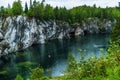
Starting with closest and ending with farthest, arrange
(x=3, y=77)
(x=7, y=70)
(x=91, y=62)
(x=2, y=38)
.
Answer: (x=91, y=62), (x=3, y=77), (x=7, y=70), (x=2, y=38)

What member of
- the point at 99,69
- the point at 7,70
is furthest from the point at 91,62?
the point at 7,70

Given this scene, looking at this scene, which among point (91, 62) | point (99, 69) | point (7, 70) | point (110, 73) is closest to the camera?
point (110, 73)

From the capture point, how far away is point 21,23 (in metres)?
185

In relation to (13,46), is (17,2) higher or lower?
higher

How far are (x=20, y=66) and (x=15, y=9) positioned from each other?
248ft

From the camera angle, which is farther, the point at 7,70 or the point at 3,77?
the point at 7,70

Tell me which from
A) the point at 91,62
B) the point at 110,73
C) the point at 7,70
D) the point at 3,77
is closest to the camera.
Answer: the point at 110,73

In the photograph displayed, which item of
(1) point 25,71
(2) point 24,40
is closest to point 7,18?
(2) point 24,40

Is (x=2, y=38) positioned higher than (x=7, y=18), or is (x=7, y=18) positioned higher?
(x=7, y=18)

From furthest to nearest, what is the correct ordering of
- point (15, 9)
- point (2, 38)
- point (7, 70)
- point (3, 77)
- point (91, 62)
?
point (15, 9), point (2, 38), point (7, 70), point (3, 77), point (91, 62)

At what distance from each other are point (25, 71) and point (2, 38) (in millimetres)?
68988

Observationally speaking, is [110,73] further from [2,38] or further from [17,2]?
[17,2]

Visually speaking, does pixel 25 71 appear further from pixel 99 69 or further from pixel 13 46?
pixel 99 69

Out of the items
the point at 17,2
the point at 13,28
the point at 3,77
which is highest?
the point at 17,2
